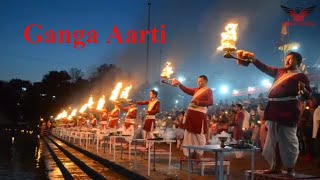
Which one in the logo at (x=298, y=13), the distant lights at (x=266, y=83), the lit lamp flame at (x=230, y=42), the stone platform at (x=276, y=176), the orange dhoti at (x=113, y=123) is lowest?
the stone platform at (x=276, y=176)

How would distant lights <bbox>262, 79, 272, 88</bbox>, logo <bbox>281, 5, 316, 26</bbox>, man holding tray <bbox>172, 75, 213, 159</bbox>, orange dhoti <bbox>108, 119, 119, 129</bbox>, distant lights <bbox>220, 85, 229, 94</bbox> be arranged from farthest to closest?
1. distant lights <bbox>220, 85, 229, 94</bbox>
2. distant lights <bbox>262, 79, 272, 88</bbox>
3. logo <bbox>281, 5, 316, 26</bbox>
4. orange dhoti <bbox>108, 119, 119, 129</bbox>
5. man holding tray <bbox>172, 75, 213, 159</bbox>

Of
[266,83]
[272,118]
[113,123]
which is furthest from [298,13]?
[272,118]

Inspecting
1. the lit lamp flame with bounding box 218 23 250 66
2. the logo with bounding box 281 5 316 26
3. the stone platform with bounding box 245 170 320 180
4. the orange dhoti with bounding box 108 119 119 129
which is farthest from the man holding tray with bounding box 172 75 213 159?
the logo with bounding box 281 5 316 26

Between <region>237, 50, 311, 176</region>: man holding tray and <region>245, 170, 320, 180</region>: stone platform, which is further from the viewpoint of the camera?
<region>237, 50, 311, 176</region>: man holding tray

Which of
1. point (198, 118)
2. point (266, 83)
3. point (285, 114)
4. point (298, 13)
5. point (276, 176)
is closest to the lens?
point (276, 176)

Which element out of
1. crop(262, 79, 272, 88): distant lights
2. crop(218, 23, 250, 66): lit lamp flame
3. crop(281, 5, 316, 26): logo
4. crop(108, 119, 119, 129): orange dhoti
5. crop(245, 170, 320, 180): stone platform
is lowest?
crop(245, 170, 320, 180): stone platform

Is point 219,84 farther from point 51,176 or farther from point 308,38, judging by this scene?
point 51,176

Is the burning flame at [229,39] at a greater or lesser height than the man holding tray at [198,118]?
greater

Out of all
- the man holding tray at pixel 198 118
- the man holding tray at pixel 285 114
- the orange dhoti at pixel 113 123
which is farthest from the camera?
the orange dhoti at pixel 113 123

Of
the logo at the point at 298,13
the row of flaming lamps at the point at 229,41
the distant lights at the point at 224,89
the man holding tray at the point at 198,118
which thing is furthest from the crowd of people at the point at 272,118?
the distant lights at the point at 224,89

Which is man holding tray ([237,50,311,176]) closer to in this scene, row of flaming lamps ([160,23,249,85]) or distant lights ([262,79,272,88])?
row of flaming lamps ([160,23,249,85])

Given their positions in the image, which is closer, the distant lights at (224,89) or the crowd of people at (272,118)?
the crowd of people at (272,118)

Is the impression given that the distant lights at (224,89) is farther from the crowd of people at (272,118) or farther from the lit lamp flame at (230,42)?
the lit lamp flame at (230,42)

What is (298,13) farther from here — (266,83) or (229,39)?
(229,39)
